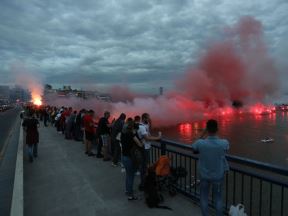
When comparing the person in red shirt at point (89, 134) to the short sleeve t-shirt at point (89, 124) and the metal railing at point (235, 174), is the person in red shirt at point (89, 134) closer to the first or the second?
the short sleeve t-shirt at point (89, 124)

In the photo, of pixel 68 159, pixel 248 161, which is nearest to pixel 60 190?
pixel 68 159

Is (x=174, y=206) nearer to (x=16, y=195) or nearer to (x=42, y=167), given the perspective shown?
(x=16, y=195)

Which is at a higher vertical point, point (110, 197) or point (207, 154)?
point (207, 154)

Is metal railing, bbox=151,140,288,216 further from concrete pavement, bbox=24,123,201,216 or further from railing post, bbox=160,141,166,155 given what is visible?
concrete pavement, bbox=24,123,201,216

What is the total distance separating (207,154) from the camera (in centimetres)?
498

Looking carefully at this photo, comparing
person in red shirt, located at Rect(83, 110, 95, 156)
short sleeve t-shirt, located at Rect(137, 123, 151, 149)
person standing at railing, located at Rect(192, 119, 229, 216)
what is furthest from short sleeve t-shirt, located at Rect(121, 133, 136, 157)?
person in red shirt, located at Rect(83, 110, 95, 156)

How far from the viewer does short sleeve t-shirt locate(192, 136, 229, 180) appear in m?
4.95

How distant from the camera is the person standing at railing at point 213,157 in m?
4.94

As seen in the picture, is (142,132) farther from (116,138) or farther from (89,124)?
(89,124)

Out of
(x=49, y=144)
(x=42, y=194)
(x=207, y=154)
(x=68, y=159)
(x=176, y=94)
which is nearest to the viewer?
(x=207, y=154)

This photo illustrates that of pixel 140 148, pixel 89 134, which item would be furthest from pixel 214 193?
pixel 89 134

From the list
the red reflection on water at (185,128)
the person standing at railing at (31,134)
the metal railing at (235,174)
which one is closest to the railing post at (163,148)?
the metal railing at (235,174)

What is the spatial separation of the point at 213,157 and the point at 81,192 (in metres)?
3.88

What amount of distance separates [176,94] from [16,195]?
2104 inches
